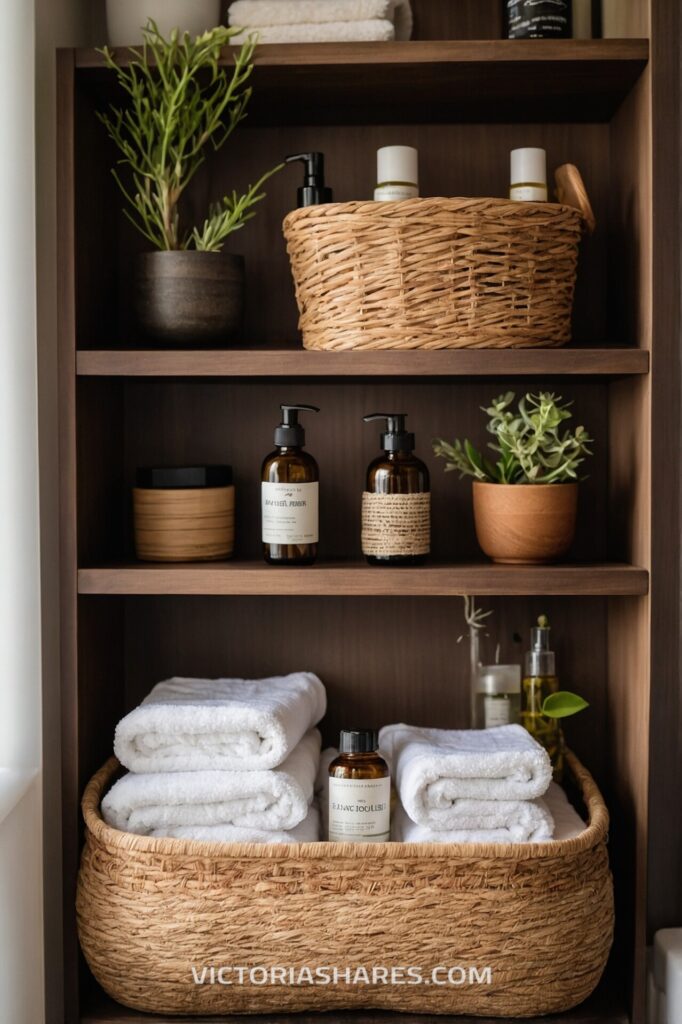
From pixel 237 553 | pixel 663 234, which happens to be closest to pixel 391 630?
pixel 237 553

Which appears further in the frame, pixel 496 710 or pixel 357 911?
pixel 496 710

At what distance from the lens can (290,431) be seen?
4.36 feet

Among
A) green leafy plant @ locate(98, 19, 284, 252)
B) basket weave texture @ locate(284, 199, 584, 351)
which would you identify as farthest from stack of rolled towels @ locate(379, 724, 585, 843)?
green leafy plant @ locate(98, 19, 284, 252)

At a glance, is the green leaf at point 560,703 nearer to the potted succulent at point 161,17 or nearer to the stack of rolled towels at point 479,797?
the stack of rolled towels at point 479,797

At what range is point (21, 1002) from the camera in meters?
1.19

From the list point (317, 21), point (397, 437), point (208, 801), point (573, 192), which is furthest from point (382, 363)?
point (208, 801)

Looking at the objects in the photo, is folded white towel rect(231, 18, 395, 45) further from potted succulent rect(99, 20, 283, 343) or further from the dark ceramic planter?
the dark ceramic planter

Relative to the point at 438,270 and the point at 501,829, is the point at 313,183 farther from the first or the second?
the point at 501,829

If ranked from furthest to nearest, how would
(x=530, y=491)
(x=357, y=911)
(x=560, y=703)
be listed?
1. (x=560, y=703)
2. (x=530, y=491)
3. (x=357, y=911)

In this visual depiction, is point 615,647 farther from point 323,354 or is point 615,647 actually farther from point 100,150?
point 100,150

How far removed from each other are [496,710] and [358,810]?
0.30 metres

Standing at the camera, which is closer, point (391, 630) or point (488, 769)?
point (488, 769)

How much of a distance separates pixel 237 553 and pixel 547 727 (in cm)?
49

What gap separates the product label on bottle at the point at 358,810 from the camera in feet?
3.92
